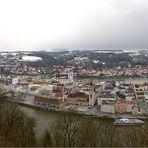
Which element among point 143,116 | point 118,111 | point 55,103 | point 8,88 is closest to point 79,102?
point 55,103

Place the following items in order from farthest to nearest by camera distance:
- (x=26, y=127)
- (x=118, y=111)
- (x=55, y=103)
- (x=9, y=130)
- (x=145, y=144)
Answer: (x=55, y=103) < (x=118, y=111) < (x=26, y=127) < (x=9, y=130) < (x=145, y=144)

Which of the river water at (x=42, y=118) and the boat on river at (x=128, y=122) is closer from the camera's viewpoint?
the river water at (x=42, y=118)

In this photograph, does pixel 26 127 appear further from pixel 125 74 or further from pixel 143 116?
pixel 125 74

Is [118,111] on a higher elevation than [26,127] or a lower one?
lower

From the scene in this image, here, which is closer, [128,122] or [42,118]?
[128,122]

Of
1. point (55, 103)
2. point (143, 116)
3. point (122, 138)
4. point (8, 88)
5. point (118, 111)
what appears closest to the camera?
point (122, 138)

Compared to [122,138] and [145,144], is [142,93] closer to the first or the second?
[122,138]

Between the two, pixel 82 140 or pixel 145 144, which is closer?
pixel 145 144

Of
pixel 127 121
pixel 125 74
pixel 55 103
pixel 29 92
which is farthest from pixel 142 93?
pixel 125 74

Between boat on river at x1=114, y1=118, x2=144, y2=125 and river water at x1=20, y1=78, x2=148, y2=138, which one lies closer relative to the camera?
river water at x1=20, y1=78, x2=148, y2=138
